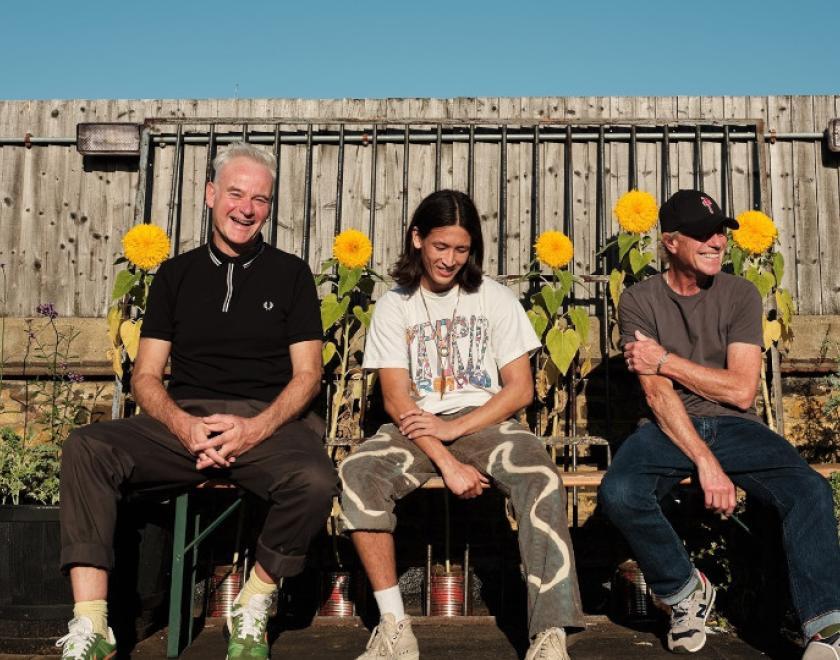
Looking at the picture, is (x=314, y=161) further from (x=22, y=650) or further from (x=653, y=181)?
(x=22, y=650)

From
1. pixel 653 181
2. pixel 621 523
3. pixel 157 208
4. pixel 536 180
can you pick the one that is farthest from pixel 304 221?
pixel 621 523

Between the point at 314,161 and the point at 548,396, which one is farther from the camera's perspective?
the point at 314,161

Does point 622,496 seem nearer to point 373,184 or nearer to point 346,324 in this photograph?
point 346,324

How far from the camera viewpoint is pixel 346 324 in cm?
423

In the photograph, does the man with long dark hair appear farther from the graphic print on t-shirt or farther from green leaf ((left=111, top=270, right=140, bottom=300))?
green leaf ((left=111, top=270, right=140, bottom=300))

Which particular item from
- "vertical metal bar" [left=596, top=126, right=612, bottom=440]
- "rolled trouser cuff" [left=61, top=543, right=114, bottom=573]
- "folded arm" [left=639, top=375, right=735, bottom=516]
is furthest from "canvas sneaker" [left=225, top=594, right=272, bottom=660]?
"vertical metal bar" [left=596, top=126, right=612, bottom=440]

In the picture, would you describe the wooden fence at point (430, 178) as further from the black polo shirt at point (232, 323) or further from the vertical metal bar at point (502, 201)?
the black polo shirt at point (232, 323)

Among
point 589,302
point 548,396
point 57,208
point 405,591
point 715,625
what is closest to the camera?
point 715,625

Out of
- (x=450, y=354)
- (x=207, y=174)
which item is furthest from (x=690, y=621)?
(x=207, y=174)

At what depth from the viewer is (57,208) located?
517 cm

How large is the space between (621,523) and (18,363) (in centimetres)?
330

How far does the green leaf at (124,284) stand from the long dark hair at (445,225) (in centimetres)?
145

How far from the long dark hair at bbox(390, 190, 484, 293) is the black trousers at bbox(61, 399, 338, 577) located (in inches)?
29.6

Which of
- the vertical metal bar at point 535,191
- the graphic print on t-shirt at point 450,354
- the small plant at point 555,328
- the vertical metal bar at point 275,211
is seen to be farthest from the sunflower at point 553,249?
the vertical metal bar at point 275,211
